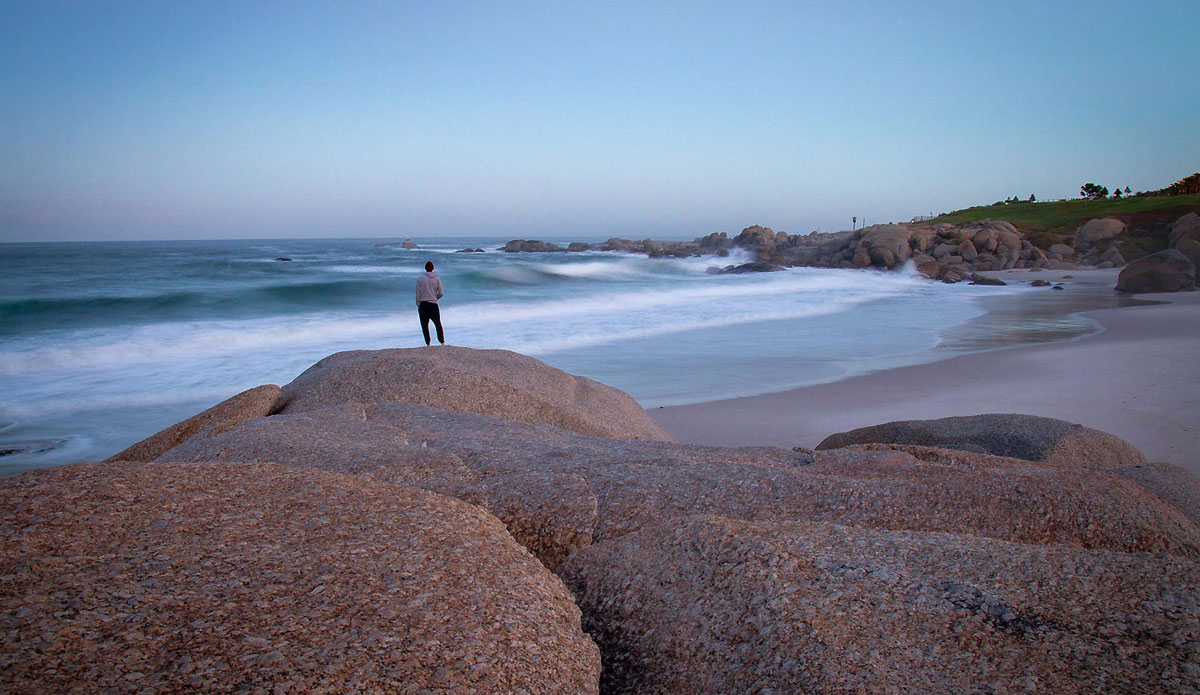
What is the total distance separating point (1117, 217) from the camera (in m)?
42.1

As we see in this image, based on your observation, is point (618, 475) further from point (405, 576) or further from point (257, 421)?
point (257, 421)

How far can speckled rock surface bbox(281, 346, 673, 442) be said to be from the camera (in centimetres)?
505

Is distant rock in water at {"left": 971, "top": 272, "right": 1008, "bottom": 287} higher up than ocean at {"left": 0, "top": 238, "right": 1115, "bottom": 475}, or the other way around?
distant rock in water at {"left": 971, "top": 272, "right": 1008, "bottom": 287}

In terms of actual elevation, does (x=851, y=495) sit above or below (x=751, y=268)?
above

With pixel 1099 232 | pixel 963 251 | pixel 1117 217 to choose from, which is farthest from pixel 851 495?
pixel 1117 217

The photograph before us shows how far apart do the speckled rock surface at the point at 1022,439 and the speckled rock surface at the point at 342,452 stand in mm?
3287

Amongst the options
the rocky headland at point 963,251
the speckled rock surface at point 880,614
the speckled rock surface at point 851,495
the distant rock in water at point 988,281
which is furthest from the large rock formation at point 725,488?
the rocky headland at point 963,251

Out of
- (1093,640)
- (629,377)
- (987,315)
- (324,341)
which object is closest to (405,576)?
(1093,640)

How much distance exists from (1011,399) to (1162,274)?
55.5 feet

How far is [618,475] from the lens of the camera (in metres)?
2.83

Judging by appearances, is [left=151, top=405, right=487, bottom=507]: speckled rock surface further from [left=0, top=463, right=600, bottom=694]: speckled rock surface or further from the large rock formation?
[left=0, top=463, right=600, bottom=694]: speckled rock surface

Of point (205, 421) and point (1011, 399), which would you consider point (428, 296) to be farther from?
point (1011, 399)

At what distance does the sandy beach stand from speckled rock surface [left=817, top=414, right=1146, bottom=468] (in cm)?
131

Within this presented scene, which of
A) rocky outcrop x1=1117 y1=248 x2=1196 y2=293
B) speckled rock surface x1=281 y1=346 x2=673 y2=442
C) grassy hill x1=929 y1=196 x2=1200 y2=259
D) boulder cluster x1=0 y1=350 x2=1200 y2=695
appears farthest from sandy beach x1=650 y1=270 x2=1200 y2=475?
grassy hill x1=929 y1=196 x2=1200 y2=259
